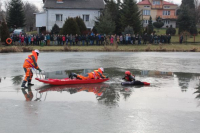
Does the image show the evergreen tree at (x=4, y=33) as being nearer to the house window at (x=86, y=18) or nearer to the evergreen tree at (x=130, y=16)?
the evergreen tree at (x=130, y=16)

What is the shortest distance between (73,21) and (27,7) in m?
68.6

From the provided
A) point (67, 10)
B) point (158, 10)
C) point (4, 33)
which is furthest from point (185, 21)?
point (4, 33)

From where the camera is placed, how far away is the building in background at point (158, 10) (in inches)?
3172

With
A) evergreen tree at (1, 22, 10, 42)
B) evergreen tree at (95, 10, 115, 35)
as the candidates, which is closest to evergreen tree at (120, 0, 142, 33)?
evergreen tree at (95, 10, 115, 35)

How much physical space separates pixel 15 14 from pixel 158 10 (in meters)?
38.3

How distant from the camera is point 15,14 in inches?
2463

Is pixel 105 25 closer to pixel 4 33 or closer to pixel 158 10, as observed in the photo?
pixel 4 33

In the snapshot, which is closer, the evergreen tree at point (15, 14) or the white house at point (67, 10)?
the white house at point (67, 10)

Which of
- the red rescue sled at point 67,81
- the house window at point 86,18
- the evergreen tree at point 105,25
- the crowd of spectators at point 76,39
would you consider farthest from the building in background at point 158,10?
the red rescue sled at point 67,81

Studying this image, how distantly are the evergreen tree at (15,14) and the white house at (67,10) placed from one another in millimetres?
6729

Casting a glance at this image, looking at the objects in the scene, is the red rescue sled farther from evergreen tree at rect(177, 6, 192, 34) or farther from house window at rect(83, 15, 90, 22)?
evergreen tree at rect(177, 6, 192, 34)

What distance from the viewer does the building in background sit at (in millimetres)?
80562

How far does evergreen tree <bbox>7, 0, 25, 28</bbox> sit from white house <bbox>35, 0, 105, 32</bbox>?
6.73 meters

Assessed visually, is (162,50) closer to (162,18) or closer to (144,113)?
(144,113)
